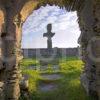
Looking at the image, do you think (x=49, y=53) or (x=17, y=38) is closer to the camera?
(x=17, y=38)

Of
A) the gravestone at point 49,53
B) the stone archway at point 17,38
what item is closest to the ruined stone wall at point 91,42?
the stone archway at point 17,38

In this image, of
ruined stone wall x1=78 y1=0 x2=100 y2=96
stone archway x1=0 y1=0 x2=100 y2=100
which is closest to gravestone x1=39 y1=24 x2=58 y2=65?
ruined stone wall x1=78 y1=0 x2=100 y2=96

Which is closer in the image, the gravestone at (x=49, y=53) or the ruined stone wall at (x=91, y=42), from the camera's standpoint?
the ruined stone wall at (x=91, y=42)

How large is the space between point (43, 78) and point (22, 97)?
3.14 metres

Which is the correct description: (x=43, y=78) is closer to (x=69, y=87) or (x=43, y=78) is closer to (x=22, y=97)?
(x=69, y=87)

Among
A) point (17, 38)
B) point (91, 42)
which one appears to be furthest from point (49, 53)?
point (91, 42)

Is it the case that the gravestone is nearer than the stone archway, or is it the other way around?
the stone archway

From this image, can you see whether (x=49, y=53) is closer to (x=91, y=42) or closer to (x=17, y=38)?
→ (x=17, y=38)

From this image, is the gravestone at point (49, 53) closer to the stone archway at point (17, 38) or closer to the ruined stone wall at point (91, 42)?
the ruined stone wall at point (91, 42)

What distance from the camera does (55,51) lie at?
19.4m

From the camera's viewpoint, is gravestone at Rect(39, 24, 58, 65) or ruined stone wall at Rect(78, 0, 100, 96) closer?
ruined stone wall at Rect(78, 0, 100, 96)

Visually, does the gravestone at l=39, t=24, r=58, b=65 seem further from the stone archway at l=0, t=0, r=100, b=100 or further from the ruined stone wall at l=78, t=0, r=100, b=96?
the stone archway at l=0, t=0, r=100, b=100

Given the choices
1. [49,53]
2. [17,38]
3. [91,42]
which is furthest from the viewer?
[49,53]

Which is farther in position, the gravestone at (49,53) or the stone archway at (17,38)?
the gravestone at (49,53)
